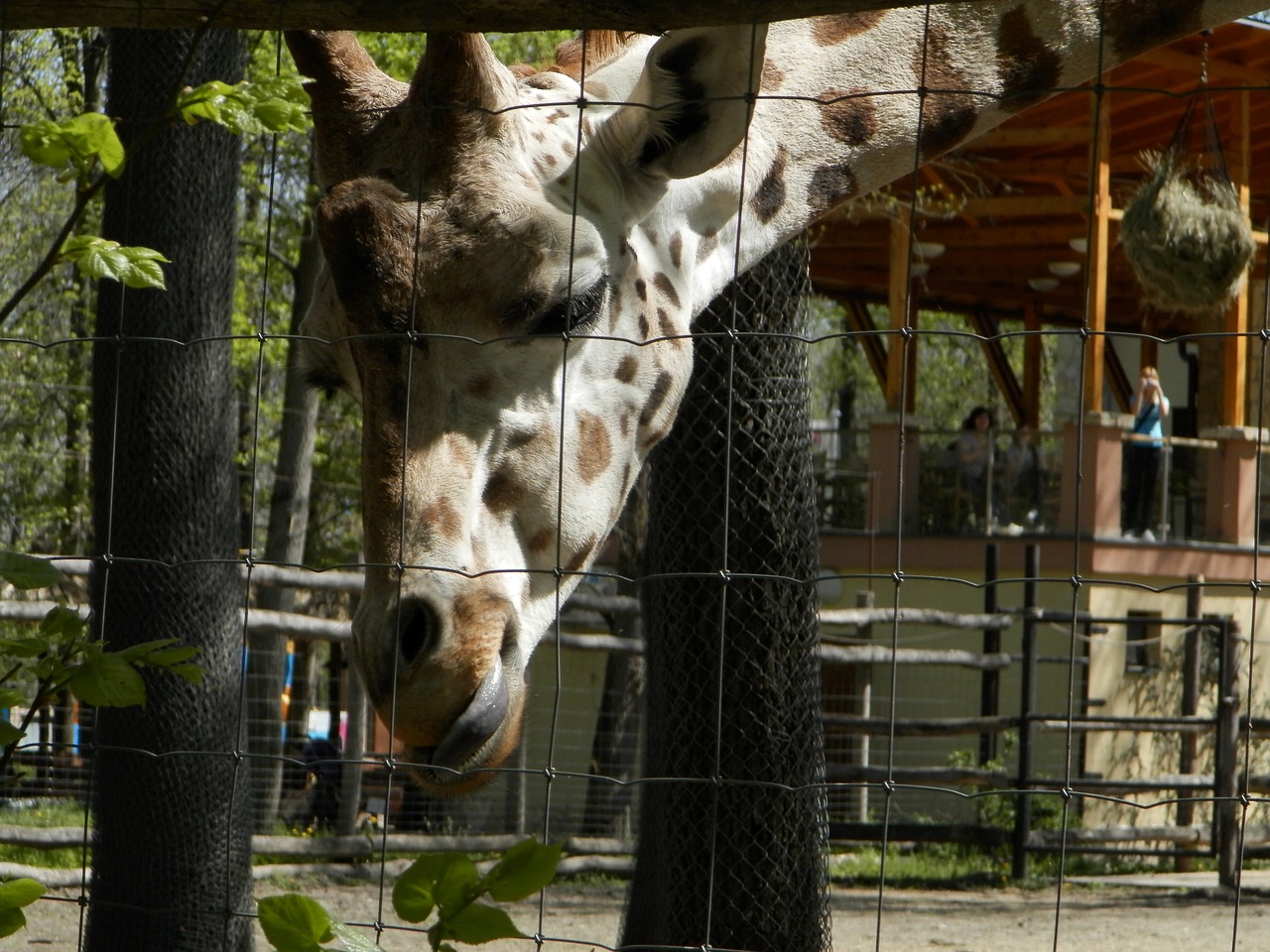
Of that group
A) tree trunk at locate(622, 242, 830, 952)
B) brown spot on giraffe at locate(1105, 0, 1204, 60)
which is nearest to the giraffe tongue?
tree trunk at locate(622, 242, 830, 952)

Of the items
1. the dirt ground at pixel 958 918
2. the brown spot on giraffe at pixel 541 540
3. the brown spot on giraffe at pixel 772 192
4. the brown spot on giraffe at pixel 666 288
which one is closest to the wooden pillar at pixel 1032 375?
the dirt ground at pixel 958 918

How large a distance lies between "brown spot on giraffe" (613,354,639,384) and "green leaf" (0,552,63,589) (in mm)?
1169

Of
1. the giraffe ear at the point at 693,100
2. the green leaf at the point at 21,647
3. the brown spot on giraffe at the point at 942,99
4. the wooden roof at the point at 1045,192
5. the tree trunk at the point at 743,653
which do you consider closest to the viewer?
the green leaf at the point at 21,647

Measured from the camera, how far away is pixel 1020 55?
3.03 metres

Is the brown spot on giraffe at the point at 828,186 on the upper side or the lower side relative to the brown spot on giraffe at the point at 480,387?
upper

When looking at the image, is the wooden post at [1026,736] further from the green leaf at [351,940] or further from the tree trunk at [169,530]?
the green leaf at [351,940]

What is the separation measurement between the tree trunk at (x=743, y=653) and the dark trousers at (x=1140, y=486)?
1082 centimetres

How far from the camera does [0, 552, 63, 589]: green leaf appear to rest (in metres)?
1.60

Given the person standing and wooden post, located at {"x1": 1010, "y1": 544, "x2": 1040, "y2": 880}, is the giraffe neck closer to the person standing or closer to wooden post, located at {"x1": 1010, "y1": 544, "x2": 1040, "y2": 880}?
wooden post, located at {"x1": 1010, "y1": 544, "x2": 1040, "y2": 880}

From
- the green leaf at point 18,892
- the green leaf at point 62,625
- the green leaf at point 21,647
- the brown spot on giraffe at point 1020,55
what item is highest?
the brown spot on giraffe at point 1020,55

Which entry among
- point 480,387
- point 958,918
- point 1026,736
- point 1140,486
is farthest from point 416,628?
point 1140,486

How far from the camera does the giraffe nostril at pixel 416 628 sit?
7.09 ft

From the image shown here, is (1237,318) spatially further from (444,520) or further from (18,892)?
(18,892)

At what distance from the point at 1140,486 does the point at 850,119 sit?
1181 centimetres
